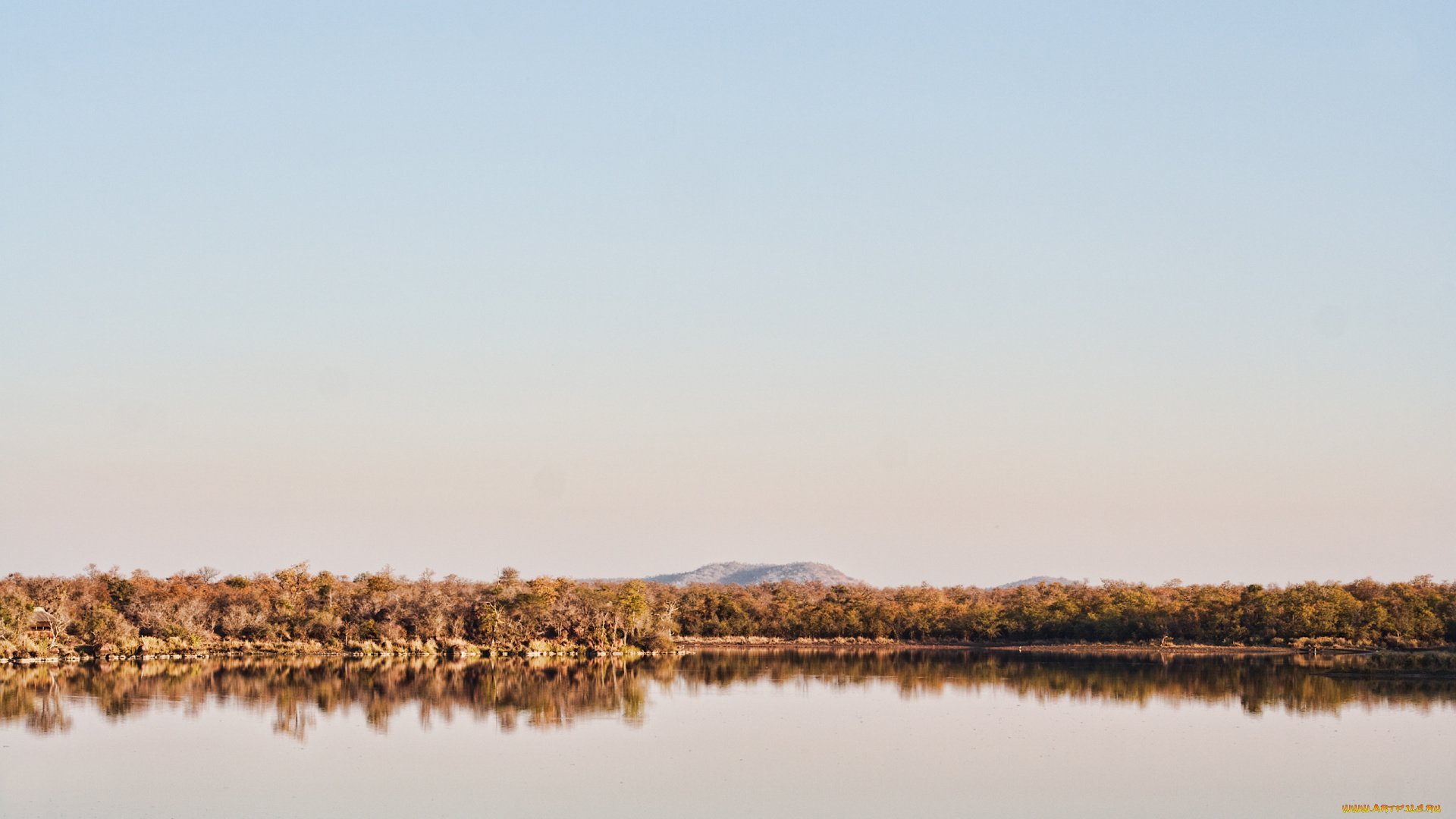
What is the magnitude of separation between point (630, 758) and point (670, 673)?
3292 centimetres

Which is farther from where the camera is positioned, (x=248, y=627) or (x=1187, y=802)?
(x=248, y=627)

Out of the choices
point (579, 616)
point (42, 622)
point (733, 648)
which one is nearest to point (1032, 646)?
point (733, 648)

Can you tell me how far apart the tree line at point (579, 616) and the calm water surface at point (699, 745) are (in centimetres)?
1556

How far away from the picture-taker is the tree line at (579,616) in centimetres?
7738

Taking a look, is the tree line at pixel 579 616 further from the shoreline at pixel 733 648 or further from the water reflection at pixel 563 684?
the water reflection at pixel 563 684

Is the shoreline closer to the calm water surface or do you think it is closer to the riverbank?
the riverbank

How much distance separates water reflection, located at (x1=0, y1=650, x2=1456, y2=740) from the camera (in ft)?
147

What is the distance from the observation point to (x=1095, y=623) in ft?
342

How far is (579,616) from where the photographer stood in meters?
88.8

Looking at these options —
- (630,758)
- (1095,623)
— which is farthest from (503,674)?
(1095,623)

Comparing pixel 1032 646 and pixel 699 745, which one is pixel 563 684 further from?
pixel 1032 646

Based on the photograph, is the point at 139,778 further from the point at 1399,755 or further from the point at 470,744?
the point at 1399,755

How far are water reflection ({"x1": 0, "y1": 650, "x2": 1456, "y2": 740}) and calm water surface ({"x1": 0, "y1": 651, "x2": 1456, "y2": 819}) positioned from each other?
30 centimetres

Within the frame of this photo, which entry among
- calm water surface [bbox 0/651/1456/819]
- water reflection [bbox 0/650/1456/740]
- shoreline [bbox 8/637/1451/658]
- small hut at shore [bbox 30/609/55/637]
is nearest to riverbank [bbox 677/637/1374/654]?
shoreline [bbox 8/637/1451/658]
